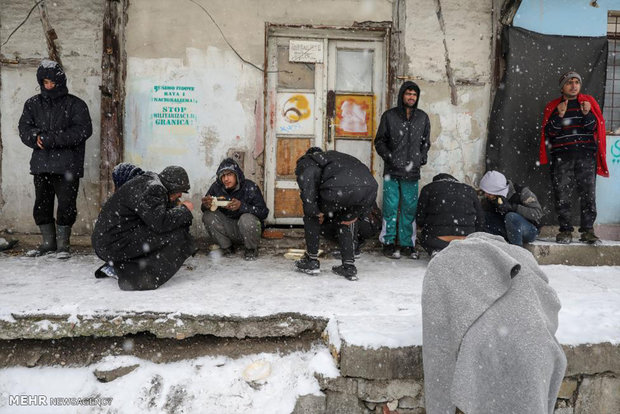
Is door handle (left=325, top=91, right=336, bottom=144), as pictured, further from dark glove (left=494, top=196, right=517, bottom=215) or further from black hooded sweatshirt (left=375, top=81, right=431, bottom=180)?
dark glove (left=494, top=196, right=517, bottom=215)

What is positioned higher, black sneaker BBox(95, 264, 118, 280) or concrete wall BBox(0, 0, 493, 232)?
concrete wall BBox(0, 0, 493, 232)

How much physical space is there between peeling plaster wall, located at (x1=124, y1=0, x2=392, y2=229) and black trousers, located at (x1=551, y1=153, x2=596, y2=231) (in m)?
2.97

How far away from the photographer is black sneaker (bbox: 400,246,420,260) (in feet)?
17.9

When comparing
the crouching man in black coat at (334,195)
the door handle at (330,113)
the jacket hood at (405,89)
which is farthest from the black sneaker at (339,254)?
the jacket hood at (405,89)

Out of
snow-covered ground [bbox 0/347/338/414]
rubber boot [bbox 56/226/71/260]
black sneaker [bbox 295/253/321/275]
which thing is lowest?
snow-covered ground [bbox 0/347/338/414]

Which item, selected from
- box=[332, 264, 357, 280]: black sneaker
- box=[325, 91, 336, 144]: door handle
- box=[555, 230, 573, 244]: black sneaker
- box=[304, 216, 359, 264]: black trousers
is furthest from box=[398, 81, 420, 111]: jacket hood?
box=[555, 230, 573, 244]: black sneaker

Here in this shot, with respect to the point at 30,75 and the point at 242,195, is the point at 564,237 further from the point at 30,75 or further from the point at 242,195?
the point at 30,75

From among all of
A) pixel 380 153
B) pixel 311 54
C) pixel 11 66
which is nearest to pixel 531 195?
pixel 380 153

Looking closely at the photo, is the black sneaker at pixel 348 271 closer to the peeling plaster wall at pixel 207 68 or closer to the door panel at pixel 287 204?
the door panel at pixel 287 204

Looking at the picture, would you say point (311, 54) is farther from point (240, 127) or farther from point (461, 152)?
point (461, 152)

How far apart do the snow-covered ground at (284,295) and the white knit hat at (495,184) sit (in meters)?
1.12

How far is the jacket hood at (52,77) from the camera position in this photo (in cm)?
482

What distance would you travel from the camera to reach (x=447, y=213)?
4793mm

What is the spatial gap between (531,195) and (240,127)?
379 cm
